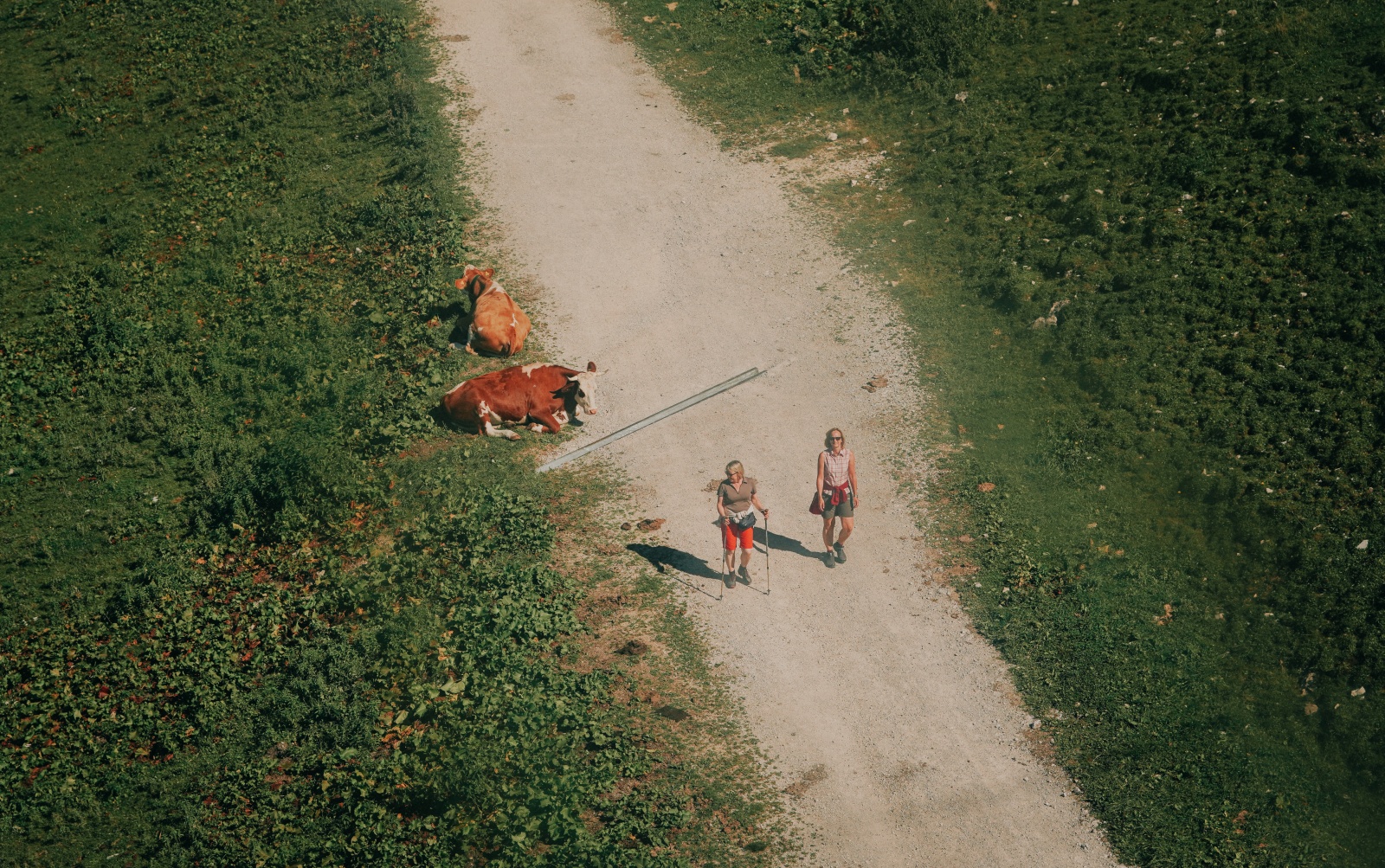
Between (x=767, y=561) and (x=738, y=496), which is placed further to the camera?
(x=767, y=561)

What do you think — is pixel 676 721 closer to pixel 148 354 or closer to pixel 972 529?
pixel 972 529

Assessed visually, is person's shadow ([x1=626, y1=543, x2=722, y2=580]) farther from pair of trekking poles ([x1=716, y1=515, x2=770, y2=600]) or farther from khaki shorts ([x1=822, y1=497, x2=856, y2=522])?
khaki shorts ([x1=822, y1=497, x2=856, y2=522])

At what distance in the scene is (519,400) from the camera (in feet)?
55.6

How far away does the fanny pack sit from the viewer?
553 inches

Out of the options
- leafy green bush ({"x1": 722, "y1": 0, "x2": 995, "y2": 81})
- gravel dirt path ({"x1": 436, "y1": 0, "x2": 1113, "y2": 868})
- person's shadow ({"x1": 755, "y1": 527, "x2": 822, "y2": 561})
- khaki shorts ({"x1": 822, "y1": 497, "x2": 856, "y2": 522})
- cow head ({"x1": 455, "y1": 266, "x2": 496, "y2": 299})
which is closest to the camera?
gravel dirt path ({"x1": 436, "y1": 0, "x2": 1113, "y2": 868})

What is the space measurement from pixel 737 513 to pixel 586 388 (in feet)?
13.5

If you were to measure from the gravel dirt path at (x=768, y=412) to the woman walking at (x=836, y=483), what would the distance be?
0.80m

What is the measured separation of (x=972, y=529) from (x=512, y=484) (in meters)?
6.65

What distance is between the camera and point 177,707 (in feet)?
45.0

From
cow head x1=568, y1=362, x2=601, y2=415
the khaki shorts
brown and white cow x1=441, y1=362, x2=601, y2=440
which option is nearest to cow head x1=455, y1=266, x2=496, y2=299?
brown and white cow x1=441, y1=362, x2=601, y2=440

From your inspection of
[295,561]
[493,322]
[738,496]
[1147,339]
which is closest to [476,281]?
[493,322]

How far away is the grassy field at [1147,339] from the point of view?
1283cm

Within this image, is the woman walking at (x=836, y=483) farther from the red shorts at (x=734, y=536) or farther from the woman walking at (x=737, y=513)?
the red shorts at (x=734, y=536)

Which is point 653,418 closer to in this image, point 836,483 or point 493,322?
point 493,322
